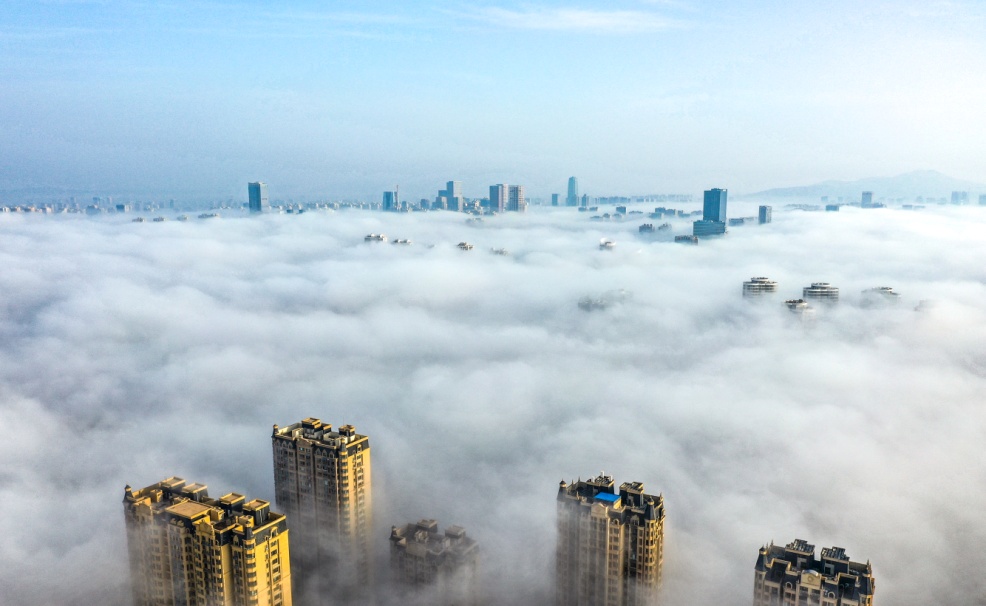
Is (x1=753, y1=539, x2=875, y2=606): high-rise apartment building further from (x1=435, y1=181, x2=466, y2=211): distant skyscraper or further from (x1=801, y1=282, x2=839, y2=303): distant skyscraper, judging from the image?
(x1=435, y1=181, x2=466, y2=211): distant skyscraper

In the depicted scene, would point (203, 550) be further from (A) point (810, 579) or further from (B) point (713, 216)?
(B) point (713, 216)

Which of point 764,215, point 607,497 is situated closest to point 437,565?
point 607,497

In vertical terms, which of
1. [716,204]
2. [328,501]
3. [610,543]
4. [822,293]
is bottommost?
[328,501]

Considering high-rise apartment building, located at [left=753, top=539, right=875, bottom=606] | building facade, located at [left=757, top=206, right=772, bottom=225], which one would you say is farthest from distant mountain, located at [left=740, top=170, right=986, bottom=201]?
high-rise apartment building, located at [left=753, top=539, right=875, bottom=606]

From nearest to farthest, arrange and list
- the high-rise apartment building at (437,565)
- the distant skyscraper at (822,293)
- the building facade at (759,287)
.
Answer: the high-rise apartment building at (437,565), the distant skyscraper at (822,293), the building facade at (759,287)

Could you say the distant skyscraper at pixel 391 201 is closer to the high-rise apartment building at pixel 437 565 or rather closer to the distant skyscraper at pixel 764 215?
Answer: the distant skyscraper at pixel 764 215

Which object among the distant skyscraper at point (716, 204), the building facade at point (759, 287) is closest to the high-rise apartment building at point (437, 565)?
the building facade at point (759, 287)

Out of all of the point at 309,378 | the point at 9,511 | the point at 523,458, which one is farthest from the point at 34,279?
the point at 523,458
